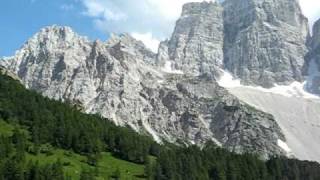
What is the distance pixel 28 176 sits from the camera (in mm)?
174875

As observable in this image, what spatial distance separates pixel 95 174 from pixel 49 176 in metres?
22.9

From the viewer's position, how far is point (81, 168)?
199 m

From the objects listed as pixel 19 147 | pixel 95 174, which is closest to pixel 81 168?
pixel 95 174

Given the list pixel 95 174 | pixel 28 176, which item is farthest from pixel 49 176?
pixel 95 174

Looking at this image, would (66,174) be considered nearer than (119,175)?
Yes

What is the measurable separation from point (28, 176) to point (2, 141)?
2634 cm

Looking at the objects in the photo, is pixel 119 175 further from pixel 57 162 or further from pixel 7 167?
pixel 7 167

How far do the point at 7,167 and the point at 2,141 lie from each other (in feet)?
77.6

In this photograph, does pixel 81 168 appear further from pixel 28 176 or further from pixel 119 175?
pixel 28 176

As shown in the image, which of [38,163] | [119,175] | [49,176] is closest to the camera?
[49,176]

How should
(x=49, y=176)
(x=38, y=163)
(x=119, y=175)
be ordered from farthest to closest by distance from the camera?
(x=119, y=175), (x=38, y=163), (x=49, y=176)

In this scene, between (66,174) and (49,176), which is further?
(66,174)

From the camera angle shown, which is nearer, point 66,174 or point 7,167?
point 7,167

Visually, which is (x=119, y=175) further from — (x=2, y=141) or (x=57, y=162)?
(x=2, y=141)
